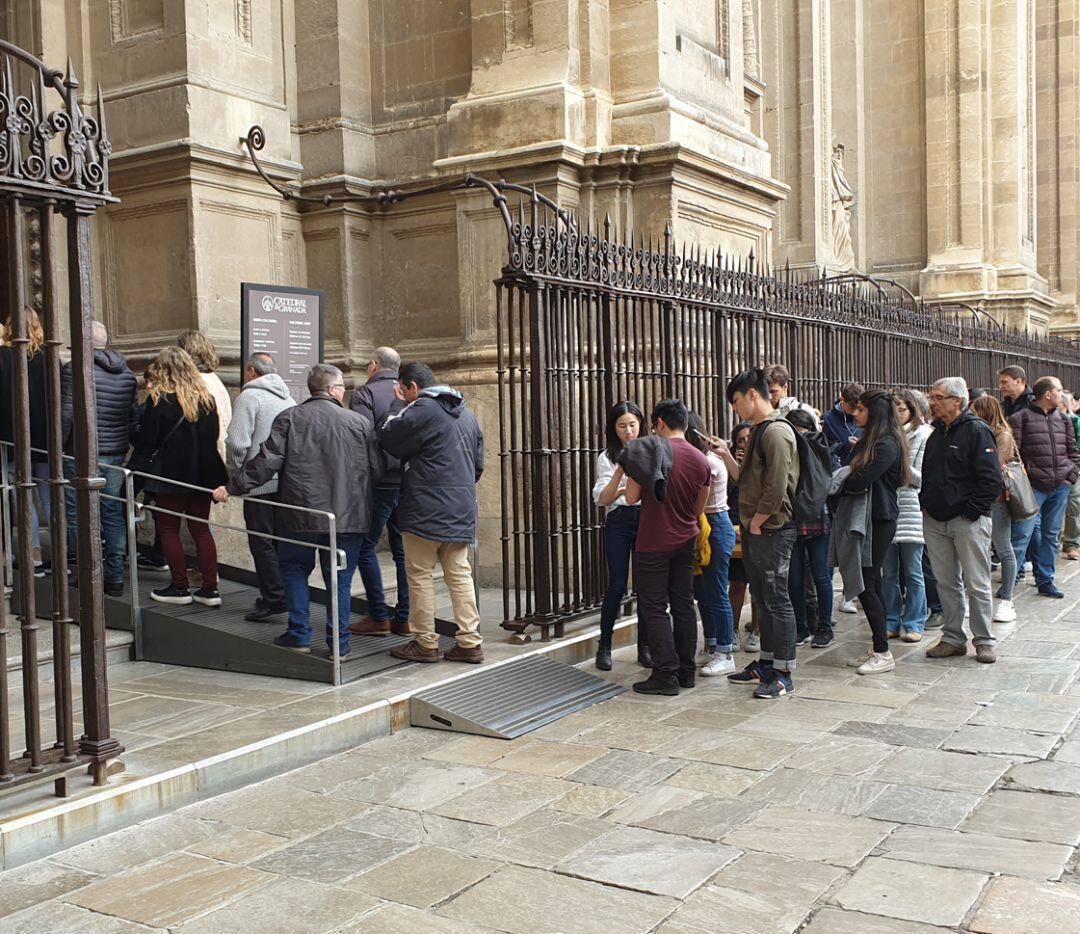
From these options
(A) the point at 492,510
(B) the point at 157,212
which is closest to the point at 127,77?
(B) the point at 157,212

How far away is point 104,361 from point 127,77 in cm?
378

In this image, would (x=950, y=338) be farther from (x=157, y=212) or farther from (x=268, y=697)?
(x=268, y=697)

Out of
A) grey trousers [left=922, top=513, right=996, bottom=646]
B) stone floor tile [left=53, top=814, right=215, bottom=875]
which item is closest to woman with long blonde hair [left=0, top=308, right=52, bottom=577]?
stone floor tile [left=53, top=814, right=215, bottom=875]

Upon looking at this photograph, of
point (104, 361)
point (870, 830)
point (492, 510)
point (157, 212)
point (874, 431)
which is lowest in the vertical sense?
point (870, 830)

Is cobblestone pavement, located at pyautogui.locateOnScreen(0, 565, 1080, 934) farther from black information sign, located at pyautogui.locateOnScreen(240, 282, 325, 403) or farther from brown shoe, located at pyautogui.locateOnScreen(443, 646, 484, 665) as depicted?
black information sign, located at pyautogui.locateOnScreen(240, 282, 325, 403)

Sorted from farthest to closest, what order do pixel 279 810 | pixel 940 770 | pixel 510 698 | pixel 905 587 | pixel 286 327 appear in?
pixel 286 327, pixel 905 587, pixel 510 698, pixel 940 770, pixel 279 810

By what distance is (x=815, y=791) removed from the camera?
17.1 ft

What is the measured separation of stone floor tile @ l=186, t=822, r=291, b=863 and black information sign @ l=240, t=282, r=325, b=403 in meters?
4.63

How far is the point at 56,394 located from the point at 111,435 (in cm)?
333

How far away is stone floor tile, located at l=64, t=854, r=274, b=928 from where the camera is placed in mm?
4094

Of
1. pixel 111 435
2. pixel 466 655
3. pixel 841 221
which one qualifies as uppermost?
pixel 841 221

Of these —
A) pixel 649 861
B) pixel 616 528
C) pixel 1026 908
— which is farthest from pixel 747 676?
pixel 1026 908

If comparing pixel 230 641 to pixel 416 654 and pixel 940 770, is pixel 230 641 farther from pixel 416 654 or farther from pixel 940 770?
pixel 940 770

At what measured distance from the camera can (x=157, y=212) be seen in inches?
409
